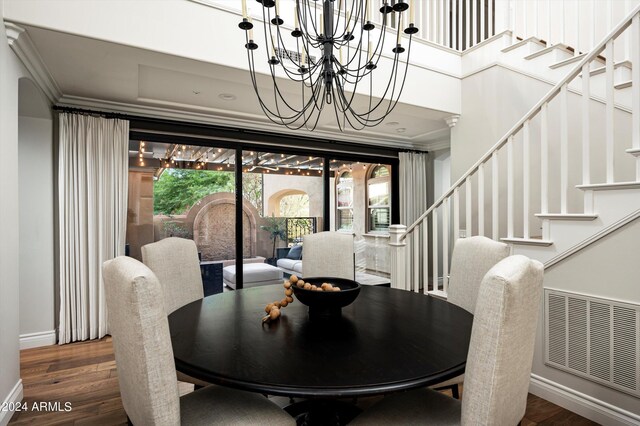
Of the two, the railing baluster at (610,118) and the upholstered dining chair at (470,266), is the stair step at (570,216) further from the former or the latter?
the upholstered dining chair at (470,266)

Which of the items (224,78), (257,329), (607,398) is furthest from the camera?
(224,78)

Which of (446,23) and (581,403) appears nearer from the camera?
(581,403)

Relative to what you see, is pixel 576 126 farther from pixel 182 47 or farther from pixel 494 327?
pixel 182 47

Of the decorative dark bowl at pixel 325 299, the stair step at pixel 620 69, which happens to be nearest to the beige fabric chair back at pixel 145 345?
the decorative dark bowl at pixel 325 299

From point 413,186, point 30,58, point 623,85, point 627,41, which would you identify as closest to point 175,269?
point 30,58

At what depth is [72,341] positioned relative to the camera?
331 cm

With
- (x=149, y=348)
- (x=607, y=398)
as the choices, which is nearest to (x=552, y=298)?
→ (x=607, y=398)

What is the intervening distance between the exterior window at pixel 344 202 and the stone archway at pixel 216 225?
5.09 ft

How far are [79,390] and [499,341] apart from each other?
2769 millimetres

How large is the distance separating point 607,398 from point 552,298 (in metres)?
0.56

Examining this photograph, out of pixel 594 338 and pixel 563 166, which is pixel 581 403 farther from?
pixel 563 166

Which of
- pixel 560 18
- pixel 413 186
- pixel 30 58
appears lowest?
pixel 413 186

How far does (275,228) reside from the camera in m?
4.73

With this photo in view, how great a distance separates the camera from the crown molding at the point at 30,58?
6.73 feet
